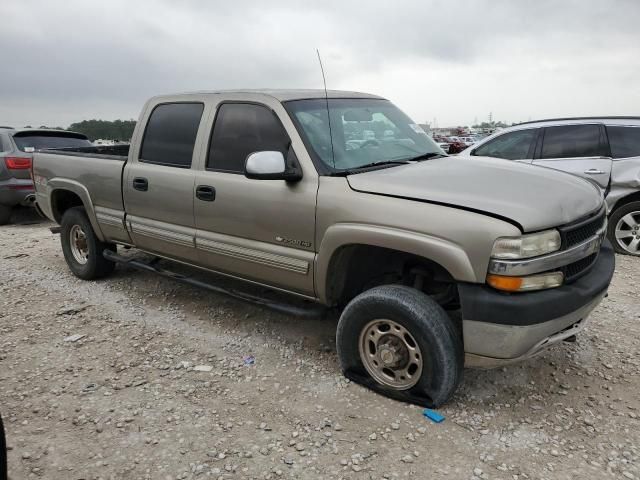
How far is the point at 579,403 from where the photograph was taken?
309 cm

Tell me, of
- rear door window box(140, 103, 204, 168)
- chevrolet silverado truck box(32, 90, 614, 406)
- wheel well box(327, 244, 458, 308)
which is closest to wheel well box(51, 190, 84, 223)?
chevrolet silverado truck box(32, 90, 614, 406)

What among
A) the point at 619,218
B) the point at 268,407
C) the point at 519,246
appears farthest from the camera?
the point at 619,218

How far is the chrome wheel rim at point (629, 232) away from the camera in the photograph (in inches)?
242

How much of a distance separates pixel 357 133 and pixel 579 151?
13.5 feet

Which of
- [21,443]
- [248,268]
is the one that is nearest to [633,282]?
[248,268]

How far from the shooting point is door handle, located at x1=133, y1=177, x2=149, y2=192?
4.29 meters

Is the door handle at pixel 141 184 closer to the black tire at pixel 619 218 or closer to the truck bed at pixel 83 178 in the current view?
the truck bed at pixel 83 178

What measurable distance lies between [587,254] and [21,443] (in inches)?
131

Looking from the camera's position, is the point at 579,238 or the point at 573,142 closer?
the point at 579,238

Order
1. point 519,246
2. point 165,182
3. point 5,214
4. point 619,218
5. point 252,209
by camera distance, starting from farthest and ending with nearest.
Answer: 1. point 5,214
2. point 619,218
3. point 165,182
4. point 252,209
5. point 519,246

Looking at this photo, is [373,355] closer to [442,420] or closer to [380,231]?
[442,420]

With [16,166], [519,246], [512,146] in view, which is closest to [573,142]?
[512,146]

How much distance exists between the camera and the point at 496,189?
9.32ft

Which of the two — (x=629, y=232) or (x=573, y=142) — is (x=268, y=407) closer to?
(x=629, y=232)
